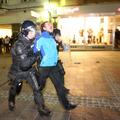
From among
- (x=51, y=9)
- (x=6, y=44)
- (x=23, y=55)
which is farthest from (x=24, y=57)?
(x=6, y=44)

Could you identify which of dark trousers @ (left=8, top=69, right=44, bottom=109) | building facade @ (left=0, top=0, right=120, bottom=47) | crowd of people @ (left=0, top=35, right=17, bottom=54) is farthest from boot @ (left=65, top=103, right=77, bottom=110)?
crowd of people @ (left=0, top=35, right=17, bottom=54)

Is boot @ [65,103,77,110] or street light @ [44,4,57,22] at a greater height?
street light @ [44,4,57,22]

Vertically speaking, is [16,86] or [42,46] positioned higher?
[42,46]

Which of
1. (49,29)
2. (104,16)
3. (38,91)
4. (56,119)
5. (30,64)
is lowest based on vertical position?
(56,119)

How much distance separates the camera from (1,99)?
6855 millimetres

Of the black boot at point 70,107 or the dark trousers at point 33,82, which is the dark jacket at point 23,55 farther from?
the black boot at point 70,107

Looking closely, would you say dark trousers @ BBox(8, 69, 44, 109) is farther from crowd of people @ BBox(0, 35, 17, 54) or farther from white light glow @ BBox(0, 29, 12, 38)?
white light glow @ BBox(0, 29, 12, 38)

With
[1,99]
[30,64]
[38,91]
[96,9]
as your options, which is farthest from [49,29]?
[96,9]

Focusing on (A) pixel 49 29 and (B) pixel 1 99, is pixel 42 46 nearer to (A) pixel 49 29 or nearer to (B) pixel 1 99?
(A) pixel 49 29

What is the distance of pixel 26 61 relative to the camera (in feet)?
16.7

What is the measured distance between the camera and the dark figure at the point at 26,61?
512 centimetres

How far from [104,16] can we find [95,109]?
18.6 m

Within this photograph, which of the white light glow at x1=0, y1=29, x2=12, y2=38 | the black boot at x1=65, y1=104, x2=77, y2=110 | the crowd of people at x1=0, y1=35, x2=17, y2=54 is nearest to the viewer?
the black boot at x1=65, y1=104, x2=77, y2=110

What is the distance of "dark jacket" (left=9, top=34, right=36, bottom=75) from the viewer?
5098 millimetres
